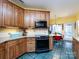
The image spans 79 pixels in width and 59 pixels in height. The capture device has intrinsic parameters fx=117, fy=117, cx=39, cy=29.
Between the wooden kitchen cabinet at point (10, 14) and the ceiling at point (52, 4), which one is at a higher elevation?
the ceiling at point (52, 4)

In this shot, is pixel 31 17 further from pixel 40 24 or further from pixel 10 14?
pixel 10 14

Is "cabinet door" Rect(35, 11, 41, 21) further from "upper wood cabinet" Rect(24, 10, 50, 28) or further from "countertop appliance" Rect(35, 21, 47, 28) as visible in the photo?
"countertop appliance" Rect(35, 21, 47, 28)

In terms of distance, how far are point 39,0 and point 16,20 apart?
148cm

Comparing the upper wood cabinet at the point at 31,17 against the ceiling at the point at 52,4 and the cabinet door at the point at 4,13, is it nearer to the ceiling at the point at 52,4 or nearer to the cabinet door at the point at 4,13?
the ceiling at the point at 52,4

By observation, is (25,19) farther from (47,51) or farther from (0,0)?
(0,0)

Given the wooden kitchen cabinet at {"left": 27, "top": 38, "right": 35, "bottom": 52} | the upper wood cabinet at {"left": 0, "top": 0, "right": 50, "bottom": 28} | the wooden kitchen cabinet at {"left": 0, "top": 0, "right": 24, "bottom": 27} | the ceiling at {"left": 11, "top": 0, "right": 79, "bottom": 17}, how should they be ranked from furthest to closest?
the ceiling at {"left": 11, "top": 0, "right": 79, "bottom": 17}
the wooden kitchen cabinet at {"left": 27, "top": 38, "right": 35, "bottom": 52}
the upper wood cabinet at {"left": 0, "top": 0, "right": 50, "bottom": 28}
the wooden kitchen cabinet at {"left": 0, "top": 0, "right": 24, "bottom": 27}

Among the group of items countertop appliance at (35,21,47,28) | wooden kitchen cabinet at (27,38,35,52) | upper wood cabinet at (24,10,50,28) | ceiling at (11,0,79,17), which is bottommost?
wooden kitchen cabinet at (27,38,35,52)

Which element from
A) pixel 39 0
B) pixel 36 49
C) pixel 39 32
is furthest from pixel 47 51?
pixel 39 0

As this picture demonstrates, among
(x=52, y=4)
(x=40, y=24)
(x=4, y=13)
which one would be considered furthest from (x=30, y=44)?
(x=52, y=4)

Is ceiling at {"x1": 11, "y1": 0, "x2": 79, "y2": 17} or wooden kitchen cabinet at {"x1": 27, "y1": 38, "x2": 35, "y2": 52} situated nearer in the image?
wooden kitchen cabinet at {"x1": 27, "y1": 38, "x2": 35, "y2": 52}

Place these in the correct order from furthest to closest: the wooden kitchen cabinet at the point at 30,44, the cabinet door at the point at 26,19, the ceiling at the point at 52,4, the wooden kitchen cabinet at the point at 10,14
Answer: the cabinet door at the point at 26,19, the ceiling at the point at 52,4, the wooden kitchen cabinet at the point at 30,44, the wooden kitchen cabinet at the point at 10,14

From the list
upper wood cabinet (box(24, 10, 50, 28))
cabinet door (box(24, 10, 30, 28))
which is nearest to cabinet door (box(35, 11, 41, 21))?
upper wood cabinet (box(24, 10, 50, 28))

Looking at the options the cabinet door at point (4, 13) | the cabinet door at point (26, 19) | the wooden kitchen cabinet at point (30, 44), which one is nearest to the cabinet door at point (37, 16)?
the cabinet door at point (26, 19)

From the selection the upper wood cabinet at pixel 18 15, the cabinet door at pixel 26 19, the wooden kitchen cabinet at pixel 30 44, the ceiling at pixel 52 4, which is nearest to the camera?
the upper wood cabinet at pixel 18 15
